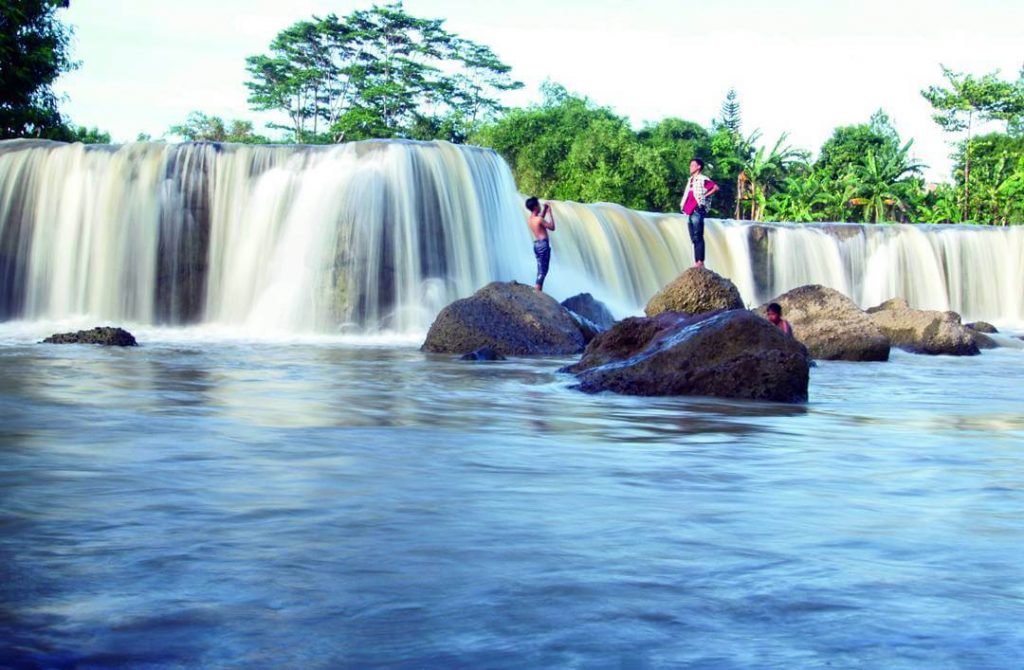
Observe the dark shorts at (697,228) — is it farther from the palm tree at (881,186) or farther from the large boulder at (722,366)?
the palm tree at (881,186)

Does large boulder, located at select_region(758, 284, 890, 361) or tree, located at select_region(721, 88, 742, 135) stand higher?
tree, located at select_region(721, 88, 742, 135)

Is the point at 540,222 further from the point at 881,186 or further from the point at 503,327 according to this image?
the point at 881,186

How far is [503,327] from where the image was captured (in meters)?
16.7

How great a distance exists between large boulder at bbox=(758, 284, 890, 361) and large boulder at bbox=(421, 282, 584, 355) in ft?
8.43

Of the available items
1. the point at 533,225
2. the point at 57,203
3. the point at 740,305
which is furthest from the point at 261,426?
the point at 57,203

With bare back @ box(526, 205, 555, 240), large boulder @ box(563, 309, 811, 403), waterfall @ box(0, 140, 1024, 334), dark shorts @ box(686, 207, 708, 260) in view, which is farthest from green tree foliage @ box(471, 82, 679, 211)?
large boulder @ box(563, 309, 811, 403)

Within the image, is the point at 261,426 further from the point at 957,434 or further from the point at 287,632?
the point at 287,632

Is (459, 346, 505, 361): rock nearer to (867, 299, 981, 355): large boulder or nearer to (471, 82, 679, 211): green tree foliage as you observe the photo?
(867, 299, 981, 355): large boulder

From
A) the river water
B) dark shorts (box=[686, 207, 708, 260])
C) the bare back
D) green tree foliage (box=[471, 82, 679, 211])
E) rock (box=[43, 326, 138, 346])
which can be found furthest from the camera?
green tree foliage (box=[471, 82, 679, 211])

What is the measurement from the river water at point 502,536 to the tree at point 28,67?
75.7ft

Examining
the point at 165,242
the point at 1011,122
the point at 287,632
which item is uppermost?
the point at 1011,122

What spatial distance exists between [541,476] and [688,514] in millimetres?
1113

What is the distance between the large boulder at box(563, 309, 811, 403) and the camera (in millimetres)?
10477

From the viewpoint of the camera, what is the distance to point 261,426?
8.12 m
